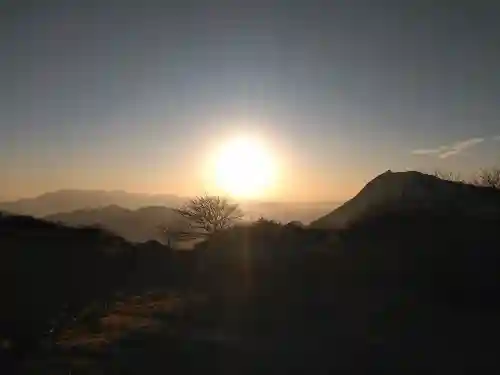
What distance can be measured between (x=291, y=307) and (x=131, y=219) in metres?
52.5

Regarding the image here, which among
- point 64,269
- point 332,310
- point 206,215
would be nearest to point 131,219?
point 206,215

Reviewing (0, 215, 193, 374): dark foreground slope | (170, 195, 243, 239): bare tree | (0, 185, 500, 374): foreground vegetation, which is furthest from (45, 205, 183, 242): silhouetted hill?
(0, 185, 500, 374): foreground vegetation

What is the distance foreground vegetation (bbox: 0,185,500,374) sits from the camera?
1082 cm

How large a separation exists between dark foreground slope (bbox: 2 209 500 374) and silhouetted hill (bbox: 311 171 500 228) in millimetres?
4431

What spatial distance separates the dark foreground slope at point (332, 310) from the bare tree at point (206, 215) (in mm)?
23504

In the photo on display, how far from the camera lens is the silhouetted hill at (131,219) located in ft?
177

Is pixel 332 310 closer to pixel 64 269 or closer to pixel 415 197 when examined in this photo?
pixel 415 197

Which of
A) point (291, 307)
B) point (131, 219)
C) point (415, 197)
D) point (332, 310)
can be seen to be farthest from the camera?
point (131, 219)

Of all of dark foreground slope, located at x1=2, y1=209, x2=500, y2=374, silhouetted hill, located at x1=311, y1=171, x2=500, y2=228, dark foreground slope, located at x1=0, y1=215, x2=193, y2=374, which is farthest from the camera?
silhouetted hill, located at x1=311, y1=171, x2=500, y2=228

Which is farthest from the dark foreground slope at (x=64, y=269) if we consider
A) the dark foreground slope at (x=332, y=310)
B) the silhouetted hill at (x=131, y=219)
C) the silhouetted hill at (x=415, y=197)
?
the silhouetted hill at (x=415, y=197)

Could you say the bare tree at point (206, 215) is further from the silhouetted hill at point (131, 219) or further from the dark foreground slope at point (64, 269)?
the dark foreground slope at point (64, 269)

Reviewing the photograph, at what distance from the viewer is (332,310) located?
15.3 meters

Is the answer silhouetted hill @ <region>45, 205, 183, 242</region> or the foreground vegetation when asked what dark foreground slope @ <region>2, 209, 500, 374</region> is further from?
silhouetted hill @ <region>45, 205, 183, 242</region>

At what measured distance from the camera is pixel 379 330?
13180 mm
